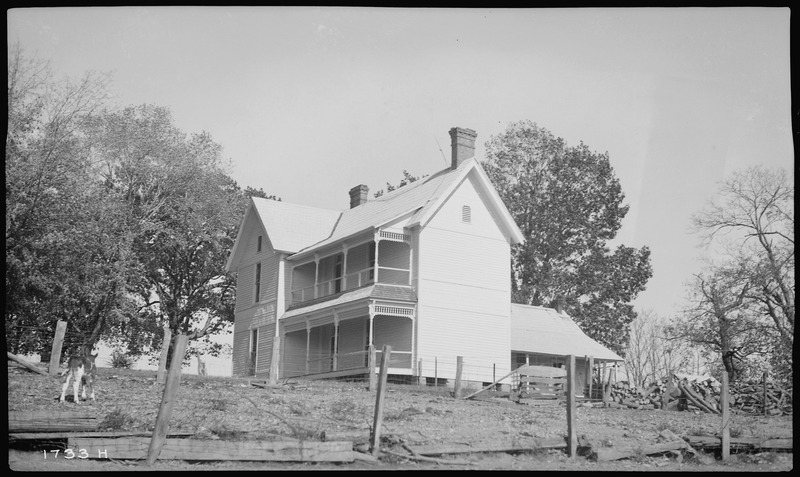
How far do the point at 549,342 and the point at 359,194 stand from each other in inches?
320

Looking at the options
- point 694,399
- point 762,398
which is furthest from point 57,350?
point 762,398

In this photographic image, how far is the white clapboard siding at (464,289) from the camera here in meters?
27.3

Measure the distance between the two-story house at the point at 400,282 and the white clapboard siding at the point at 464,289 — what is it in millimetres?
29

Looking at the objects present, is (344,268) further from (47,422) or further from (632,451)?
(47,422)

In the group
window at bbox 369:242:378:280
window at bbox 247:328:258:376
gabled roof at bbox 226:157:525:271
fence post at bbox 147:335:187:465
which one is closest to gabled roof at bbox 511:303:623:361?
gabled roof at bbox 226:157:525:271

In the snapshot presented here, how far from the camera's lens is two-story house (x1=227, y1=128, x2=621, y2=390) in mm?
27234

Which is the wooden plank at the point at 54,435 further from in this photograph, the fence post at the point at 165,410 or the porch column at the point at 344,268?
the porch column at the point at 344,268

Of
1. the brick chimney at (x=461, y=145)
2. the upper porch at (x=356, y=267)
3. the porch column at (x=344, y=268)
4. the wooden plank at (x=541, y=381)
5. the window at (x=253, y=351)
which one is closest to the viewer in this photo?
the wooden plank at (x=541, y=381)

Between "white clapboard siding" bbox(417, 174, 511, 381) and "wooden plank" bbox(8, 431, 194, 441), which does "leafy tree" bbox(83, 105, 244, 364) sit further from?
"wooden plank" bbox(8, 431, 194, 441)

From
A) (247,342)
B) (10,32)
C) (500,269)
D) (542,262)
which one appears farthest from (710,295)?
(10,32)

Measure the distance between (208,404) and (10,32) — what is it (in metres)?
6.67

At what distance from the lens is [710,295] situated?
29.3m

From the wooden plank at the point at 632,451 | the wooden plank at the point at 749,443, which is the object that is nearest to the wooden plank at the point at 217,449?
the wooden plank at the point at 632,451

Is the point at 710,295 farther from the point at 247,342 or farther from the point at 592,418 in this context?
the point at 247,342
